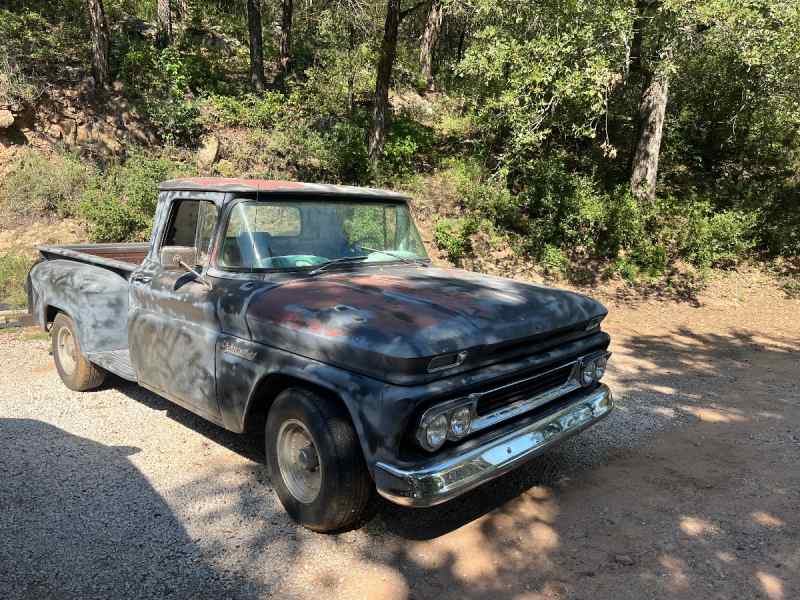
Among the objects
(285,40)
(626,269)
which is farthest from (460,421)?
(285,40)

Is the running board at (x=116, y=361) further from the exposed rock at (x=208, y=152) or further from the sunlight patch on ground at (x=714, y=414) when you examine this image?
the exposed rock at (x=208, y=152)

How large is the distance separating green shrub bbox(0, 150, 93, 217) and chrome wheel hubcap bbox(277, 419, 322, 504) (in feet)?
36.7

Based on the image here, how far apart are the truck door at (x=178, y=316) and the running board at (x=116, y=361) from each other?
0.15 meters

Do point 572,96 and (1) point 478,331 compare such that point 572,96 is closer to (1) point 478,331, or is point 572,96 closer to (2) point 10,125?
(1) point 478,331

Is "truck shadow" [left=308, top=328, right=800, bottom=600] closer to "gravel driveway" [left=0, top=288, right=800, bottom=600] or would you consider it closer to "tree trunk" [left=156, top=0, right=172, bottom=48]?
"gravel driveway" [left=0, top=288, right=800, bottom=600]

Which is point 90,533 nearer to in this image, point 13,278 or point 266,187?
point 266,187

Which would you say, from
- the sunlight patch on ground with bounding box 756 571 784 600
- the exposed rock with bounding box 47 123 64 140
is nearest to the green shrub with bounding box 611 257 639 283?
the sunlight patch on ground with bounding box 756 571 784 600

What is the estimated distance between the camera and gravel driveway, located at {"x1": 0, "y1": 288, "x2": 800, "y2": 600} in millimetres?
2965

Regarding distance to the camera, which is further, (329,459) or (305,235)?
(305,235)

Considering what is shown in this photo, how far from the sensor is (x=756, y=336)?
30.0 ft

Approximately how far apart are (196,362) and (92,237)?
9.58 meters

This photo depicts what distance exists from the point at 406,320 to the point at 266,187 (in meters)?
1.58

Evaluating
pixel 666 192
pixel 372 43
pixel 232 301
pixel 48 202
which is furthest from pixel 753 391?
pixel 372 43

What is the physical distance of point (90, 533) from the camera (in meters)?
3.33
